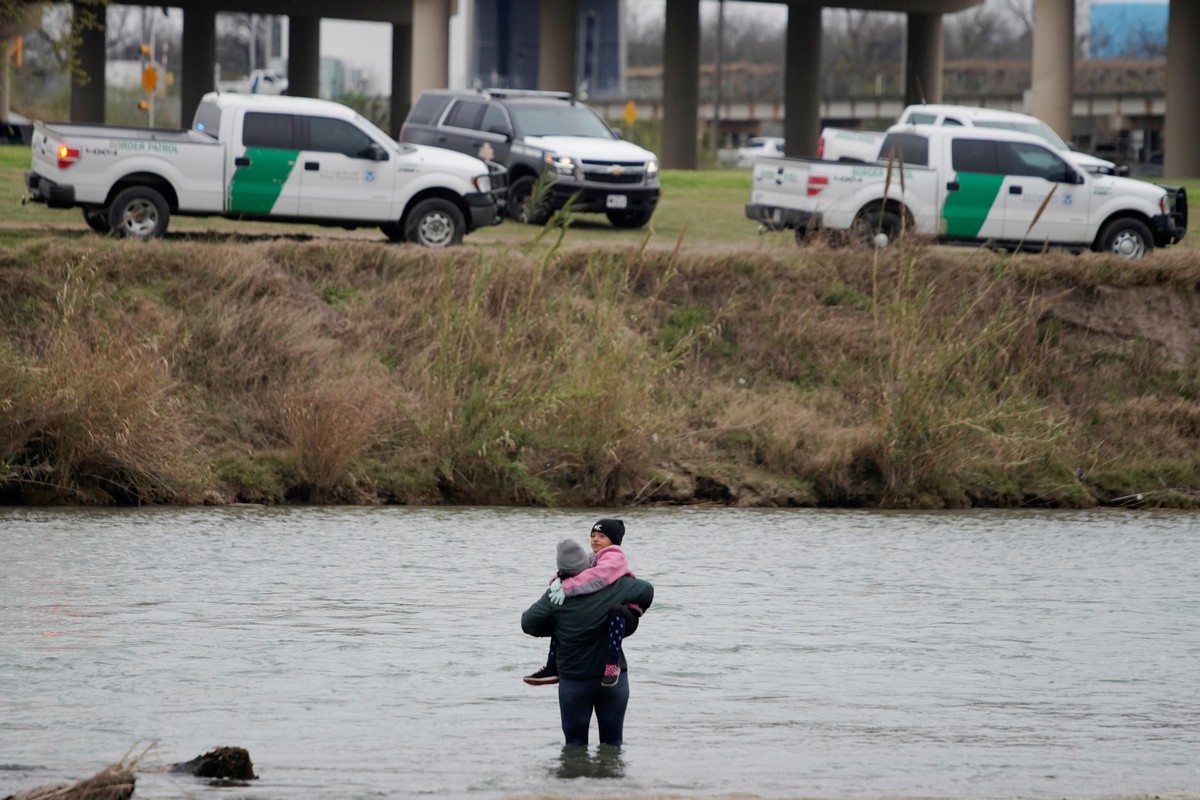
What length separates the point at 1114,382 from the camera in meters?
24.2

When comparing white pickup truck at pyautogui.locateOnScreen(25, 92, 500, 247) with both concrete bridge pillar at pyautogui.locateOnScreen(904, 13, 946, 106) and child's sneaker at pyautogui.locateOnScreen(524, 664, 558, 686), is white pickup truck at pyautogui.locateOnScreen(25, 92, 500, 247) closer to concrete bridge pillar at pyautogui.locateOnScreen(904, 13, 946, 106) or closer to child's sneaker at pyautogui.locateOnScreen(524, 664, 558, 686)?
child's sneaker at pyautogui.locateOnScreen(524, 664, 558, 686)

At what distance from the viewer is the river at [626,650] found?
10.1 m

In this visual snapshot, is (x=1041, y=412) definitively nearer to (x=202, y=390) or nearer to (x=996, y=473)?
(x=996, y=473)

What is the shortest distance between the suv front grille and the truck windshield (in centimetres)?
121

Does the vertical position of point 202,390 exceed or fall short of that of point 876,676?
it exceeds it

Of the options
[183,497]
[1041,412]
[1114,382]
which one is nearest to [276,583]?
[183,497]

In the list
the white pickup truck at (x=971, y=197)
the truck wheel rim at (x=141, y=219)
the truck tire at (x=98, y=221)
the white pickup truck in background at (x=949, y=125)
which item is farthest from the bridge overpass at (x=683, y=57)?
the truck wheel rim at (x=141, y=219)

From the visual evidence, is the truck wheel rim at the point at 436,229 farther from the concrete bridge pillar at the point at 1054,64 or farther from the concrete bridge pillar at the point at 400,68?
the concrete bridge pillar at the point at 400,68

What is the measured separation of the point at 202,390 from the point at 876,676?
10.8m

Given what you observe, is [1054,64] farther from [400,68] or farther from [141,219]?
[400,68]

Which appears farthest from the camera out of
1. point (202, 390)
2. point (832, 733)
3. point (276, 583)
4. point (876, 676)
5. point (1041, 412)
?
point (1041, 412)

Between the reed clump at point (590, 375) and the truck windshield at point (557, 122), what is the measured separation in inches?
164

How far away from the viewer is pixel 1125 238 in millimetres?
26188

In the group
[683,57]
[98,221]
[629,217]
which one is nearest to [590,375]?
[98,221]
